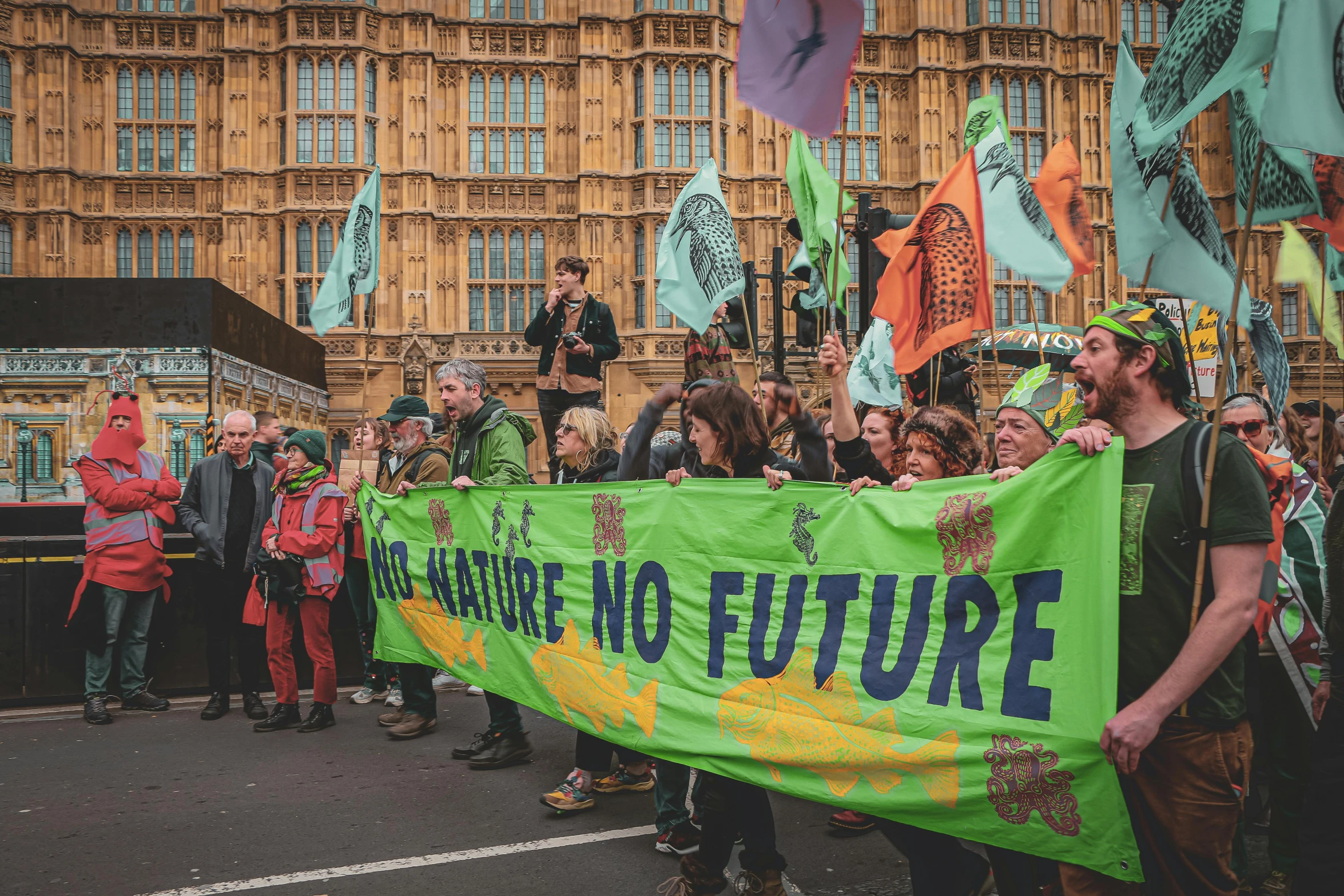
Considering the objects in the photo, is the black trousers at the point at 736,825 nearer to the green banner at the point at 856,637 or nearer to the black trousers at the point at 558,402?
the green banner at the point at 856,637

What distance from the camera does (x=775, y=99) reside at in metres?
4.09

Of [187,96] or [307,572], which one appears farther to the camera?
[187,96]

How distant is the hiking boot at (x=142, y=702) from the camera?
23.1 ft

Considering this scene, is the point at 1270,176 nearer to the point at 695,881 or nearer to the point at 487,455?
the point at 695,881

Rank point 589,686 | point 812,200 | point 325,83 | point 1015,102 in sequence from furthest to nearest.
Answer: point 1015,102
point 325,83
point 812,200
point 589,686

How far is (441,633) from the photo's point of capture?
5512 mm

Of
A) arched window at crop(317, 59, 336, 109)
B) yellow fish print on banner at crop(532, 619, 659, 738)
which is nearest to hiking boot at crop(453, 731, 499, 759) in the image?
yellow fish print on banner at crop(532, 619, 659, 738)

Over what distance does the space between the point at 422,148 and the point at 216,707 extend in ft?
68.8

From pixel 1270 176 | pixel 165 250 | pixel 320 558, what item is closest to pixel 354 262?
pixel 320 558

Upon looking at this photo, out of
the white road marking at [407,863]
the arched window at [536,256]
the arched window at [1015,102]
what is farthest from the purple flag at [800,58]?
the arched window at [1015,102]

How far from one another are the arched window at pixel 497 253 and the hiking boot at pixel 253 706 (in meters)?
20.0

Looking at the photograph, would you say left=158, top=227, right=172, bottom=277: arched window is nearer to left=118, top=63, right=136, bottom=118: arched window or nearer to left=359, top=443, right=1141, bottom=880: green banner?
left=118, top=63, right=136, bottom=118: arched window

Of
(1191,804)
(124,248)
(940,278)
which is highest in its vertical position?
(124,248)

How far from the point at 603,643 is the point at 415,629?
6.31ft
